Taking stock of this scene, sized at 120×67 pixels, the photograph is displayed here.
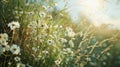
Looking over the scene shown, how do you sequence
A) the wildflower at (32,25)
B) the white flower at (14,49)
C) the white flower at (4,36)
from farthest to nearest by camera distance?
the wildflower at (32,25) → the white flower at (4,36) → the white flower at (14,49)

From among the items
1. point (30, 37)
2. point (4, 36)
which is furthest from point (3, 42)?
point (30, 37)

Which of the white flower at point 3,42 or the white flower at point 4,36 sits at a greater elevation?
the white flower at point 4,36

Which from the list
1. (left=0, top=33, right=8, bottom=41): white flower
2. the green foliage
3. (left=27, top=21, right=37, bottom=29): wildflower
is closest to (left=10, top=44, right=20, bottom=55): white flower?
the green foliage

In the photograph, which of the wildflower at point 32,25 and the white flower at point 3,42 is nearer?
the white flower at point 3,42

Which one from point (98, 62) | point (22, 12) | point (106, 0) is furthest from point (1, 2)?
point (98, 62)

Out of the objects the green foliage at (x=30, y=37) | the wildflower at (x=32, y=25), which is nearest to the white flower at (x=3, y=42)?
the green foliage at (x=30, y=37)

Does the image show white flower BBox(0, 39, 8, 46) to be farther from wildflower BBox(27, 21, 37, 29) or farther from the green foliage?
wildflower BBox(27, 21, 37, 29)

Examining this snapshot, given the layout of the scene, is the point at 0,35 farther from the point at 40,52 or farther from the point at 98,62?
the point at 98,62

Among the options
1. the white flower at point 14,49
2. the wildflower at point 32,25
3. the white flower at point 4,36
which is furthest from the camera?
the wildflower at point 32,25

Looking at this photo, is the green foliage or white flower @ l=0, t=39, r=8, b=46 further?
the green foliage

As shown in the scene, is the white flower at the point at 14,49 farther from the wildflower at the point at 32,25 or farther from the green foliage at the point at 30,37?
the wildflower at the point at 32,25

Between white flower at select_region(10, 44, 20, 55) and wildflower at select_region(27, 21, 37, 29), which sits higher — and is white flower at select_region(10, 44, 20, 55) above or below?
below

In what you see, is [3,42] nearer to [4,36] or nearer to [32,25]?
[4,36]

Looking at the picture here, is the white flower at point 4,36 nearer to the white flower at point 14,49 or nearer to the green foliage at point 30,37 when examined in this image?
the green foliage at point 30,37
